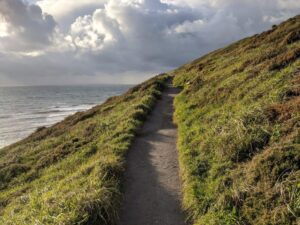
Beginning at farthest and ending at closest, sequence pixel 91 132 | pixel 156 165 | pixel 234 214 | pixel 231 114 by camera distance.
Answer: pixel 91 132 < pixel 231 114 < pixel 156 165 < pixel 234 214

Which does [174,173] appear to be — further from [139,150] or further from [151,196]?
[139,150]

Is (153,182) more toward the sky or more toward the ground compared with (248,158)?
more toward the ground

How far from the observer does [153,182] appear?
10.3 m

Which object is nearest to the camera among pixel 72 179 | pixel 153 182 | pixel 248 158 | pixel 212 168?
pixel 248 158

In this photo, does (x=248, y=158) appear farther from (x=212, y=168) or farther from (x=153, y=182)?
(x=153, y=182)

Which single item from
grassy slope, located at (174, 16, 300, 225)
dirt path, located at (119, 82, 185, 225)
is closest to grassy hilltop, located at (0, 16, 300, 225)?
grassy slope, located at (174, 16, 300, 225)

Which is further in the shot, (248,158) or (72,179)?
(72,179)

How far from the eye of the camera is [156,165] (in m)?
11.8

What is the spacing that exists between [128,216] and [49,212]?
2.15 meters

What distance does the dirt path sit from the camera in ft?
27.1

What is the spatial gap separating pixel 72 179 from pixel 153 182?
2984 mm

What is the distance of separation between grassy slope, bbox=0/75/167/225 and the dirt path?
0.45m

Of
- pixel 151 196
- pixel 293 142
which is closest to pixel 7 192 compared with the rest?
pixel 151 196

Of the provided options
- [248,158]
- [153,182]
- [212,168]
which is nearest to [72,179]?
[153,182]
